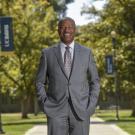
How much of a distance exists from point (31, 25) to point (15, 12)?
6.20ft

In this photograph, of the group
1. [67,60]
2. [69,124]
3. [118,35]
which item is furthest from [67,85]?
[118,35]

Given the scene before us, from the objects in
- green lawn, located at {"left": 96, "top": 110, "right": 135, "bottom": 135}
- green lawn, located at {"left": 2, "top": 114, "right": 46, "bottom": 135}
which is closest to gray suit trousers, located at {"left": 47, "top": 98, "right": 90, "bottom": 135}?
green lawn, located at {"left": 96, "top": 110, "right": 135, "bottom": 135}

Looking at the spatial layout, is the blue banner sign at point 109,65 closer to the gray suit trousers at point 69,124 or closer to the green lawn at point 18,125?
the green lawn at point 18,125

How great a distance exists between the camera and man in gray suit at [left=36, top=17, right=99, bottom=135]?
21.0 ft

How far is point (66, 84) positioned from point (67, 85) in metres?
0.02

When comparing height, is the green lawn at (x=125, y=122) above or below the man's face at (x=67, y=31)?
below

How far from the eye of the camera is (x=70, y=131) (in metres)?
6.46

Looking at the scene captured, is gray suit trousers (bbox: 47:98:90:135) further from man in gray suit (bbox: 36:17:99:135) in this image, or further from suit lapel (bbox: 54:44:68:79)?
suit lapel (bbox: 54:44:68:79)

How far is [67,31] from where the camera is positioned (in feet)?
21.5

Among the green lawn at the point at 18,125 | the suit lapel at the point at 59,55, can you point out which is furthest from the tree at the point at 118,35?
the suit lapel at the point at 59,55

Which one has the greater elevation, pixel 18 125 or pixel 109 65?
pixel 109 65

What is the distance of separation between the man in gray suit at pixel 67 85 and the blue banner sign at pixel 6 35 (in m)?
18.9

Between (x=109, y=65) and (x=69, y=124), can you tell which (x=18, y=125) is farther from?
(x=69, y=124)

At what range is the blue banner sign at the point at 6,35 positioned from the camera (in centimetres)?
2564
